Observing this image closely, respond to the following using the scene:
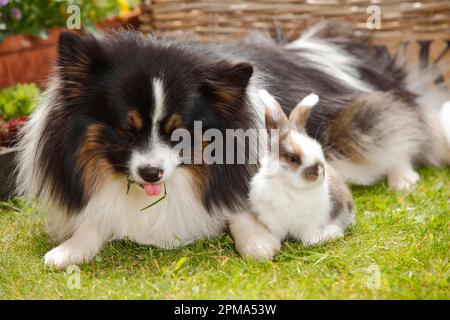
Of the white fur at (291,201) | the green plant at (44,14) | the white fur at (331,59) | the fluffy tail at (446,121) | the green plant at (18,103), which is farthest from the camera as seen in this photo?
the green plant at (44,14)

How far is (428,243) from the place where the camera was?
3.18 metres

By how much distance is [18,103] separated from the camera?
14.9 feet

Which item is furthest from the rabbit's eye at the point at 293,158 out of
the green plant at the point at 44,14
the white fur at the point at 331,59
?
the green plant at the point at 44,14

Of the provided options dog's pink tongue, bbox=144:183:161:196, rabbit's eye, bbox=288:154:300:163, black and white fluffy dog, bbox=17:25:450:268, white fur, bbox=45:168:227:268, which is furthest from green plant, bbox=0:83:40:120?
rabbit's eye, bbox=288:154:300:163

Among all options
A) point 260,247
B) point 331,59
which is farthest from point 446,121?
point 260,247

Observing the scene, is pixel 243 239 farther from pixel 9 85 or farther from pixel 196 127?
pixel 9 85

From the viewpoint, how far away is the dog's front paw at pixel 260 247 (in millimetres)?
3088

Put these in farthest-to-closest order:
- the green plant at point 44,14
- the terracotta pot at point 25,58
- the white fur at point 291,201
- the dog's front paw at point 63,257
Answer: the green plant at point 44,14
the terracotta pot at point 25,58
the dog's front paw at point 63,257
the white fur at point 291,201

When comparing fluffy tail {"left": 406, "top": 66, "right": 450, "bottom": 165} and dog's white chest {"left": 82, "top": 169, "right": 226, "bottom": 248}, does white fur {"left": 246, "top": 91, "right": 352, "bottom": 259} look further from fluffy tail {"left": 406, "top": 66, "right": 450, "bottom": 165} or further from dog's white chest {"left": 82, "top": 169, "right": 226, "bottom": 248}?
fluffy tail {"left": 406, "top": 66, "right": 450, "bottom": 165}

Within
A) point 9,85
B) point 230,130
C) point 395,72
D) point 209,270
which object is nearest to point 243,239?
point 209,270

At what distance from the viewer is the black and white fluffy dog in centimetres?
290

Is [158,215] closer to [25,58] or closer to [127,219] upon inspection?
[127,219]

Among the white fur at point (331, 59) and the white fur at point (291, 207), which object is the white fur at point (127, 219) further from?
the white fur at point (331, 59)

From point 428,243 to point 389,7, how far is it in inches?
93.5
